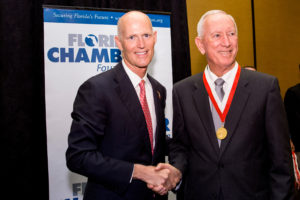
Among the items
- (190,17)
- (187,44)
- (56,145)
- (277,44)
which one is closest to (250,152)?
(56,145)

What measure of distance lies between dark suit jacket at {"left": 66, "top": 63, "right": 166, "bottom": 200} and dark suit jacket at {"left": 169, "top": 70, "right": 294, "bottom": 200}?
36 centimetres

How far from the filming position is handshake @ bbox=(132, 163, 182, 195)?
1.63 metres

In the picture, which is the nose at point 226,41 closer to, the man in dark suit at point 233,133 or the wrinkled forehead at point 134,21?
the man in dark suit at point 233,133

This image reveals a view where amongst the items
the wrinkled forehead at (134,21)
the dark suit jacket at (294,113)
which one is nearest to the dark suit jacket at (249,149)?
the wrinkled forehead at (134,21)

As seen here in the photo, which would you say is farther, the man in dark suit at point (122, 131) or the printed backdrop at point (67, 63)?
the printed backdrop at point (67, 63)

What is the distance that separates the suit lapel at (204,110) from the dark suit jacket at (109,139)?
1.09ft

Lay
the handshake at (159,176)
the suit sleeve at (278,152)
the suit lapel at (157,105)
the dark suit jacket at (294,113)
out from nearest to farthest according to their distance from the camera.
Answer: the suit sleeve at (278,152)
the handshake at (159,176)
the suit lapel at (157,105)
the dark suit jacket at (294,113)

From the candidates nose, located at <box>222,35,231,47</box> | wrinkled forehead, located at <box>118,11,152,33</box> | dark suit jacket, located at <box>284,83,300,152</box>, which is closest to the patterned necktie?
wrinkled forehead, located at <box>118,11,152,33</box>

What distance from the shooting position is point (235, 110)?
1.62 meters

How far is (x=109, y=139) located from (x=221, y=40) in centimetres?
98

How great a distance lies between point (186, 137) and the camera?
1879 millimetres

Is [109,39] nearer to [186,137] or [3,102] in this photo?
[3,102]

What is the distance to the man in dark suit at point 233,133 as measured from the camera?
5.13ft

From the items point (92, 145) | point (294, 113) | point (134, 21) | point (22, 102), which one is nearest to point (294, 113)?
point (294, 113)
